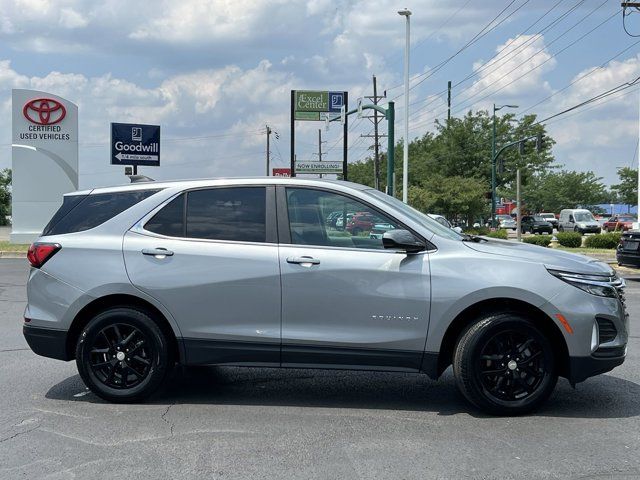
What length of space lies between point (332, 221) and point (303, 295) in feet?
2.12

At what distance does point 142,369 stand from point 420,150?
2229 inches

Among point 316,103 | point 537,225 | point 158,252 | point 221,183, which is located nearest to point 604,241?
point 316,103

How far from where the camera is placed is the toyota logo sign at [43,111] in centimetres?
2822

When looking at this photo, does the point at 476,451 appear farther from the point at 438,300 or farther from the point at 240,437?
the point at 240,437

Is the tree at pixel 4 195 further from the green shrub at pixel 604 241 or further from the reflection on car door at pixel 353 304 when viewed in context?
the reflection on car door at pixel 353 304

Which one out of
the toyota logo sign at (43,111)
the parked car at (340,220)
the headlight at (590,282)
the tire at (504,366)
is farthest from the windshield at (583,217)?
the parked car at (340,220)

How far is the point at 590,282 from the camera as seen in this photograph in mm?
5031

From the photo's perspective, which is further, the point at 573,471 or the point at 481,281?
the point at 481,281

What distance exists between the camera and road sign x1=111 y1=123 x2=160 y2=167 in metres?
28.9

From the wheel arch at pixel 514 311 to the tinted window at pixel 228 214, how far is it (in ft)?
5.40

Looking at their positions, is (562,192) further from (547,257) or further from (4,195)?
(547,257)

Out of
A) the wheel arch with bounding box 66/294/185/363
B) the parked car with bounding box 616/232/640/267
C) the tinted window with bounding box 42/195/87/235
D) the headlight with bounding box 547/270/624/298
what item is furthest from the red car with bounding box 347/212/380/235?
the parked car with bounding box 616/232/640/267

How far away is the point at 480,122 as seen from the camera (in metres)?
53.1

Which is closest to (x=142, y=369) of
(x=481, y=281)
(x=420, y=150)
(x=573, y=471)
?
(x=481, y=281)
